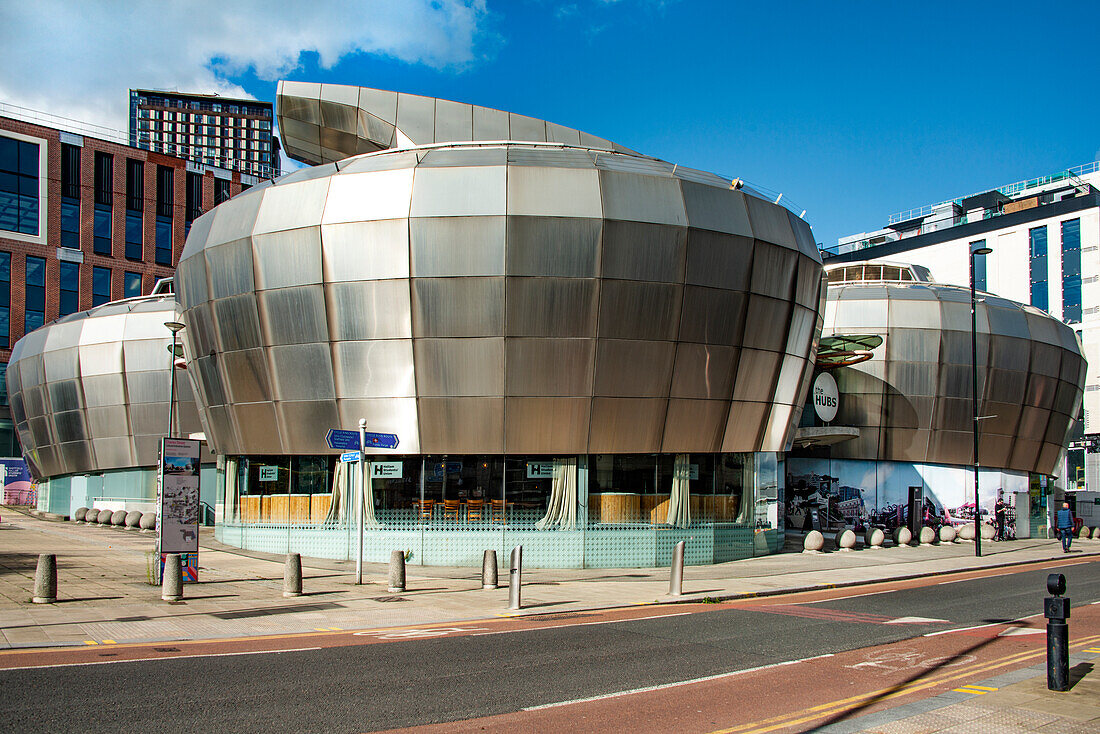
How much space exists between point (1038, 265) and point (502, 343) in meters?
88.2

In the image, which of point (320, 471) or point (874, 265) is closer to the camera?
point (320, 471)

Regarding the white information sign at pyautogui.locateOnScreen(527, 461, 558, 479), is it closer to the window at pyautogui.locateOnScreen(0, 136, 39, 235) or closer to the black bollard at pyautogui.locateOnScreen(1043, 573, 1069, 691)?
the black bollard at pyautogui.locateOnScreen(1043, 573, 1069, 691)

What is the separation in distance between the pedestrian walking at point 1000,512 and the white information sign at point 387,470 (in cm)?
2946

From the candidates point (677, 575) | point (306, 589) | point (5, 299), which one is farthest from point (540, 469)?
point (5, 299)

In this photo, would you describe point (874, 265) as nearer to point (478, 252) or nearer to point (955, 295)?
point (955, 295)

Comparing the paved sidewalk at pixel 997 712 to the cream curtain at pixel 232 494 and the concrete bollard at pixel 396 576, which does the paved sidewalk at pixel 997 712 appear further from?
the cream curtain at pixel 232 494

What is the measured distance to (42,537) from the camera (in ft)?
103

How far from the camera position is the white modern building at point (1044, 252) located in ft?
283

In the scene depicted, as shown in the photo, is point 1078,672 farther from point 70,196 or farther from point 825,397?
point 70,196

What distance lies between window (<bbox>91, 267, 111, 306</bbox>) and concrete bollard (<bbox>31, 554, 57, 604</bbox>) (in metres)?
64.4

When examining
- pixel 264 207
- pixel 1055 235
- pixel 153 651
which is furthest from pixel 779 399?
pixel 1055 235

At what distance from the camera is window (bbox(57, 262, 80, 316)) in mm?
70188

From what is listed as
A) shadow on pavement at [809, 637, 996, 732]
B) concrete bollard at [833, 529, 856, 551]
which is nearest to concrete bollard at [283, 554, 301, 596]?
shadow on pavement at [809, 637, 996, 732]

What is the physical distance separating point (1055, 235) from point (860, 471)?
66.0 metres
